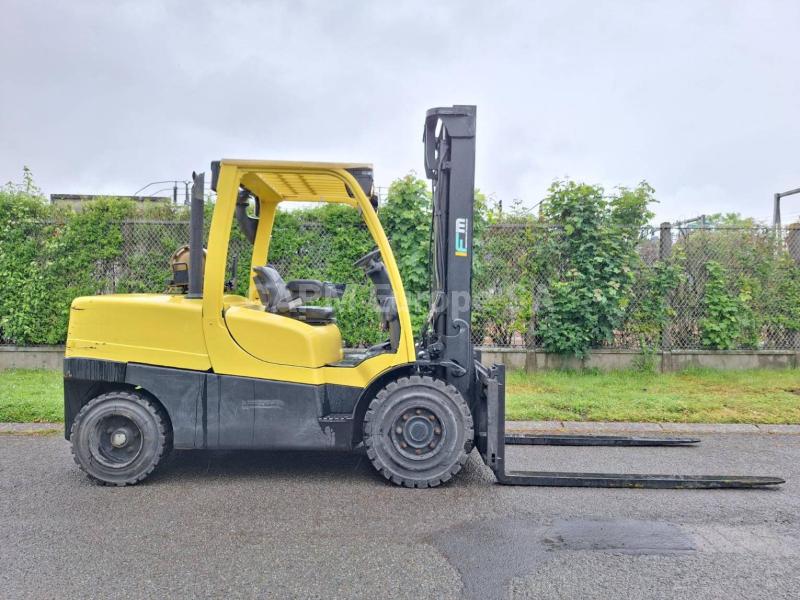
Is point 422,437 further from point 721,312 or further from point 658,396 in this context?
point 721,312

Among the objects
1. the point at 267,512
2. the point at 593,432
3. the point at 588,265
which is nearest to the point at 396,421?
the point at 267,512

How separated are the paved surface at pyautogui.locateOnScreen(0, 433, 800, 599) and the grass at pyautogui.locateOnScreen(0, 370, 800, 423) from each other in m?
1.56

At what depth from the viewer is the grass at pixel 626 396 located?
6562 millimetres

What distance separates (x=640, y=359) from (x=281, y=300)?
21.4ft

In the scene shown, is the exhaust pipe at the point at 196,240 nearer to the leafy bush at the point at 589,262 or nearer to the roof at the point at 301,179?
the roof at the point at 301,179

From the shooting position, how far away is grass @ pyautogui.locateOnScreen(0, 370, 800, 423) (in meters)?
6.56

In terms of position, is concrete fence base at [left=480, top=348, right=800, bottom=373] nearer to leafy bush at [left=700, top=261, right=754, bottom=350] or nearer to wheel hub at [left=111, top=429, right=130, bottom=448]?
leafy bush at [left=700, top=261, right=754, bottom=350]

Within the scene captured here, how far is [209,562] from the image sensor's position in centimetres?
317

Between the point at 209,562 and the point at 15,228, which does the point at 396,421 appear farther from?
the point at 15,228

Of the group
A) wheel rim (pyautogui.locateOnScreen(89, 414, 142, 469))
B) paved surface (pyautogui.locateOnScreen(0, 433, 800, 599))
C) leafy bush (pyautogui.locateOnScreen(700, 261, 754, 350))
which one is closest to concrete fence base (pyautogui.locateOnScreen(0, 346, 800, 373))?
leafy bush (pyautogui.locateOnScreen(700, 261, 754, 350))

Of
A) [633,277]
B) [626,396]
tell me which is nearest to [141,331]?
[626,396]

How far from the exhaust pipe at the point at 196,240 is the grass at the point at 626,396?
3.08 metres

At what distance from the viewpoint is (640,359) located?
904 centimetres

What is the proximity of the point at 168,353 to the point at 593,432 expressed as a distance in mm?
4422
